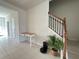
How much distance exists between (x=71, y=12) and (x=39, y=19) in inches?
89.8

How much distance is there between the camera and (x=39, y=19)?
611 centimetres

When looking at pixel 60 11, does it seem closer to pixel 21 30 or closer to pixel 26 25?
pixel 26 25

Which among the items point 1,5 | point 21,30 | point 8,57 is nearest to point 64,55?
point 8,57

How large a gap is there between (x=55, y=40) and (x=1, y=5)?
3.37m

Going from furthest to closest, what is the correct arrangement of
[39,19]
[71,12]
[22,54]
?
[71,12] < [39,19] < [22,54]

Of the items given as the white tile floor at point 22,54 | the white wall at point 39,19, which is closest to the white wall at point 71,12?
the white wall at point 39,19

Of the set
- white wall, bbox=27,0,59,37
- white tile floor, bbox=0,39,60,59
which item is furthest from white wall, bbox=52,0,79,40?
white tile floor, bbox=0,39,60,59

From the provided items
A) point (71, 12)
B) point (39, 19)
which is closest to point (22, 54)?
point (39, 19)

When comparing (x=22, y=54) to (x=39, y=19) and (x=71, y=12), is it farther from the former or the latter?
(x=71, y=12)

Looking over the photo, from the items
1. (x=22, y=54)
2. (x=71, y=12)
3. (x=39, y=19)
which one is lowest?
(x=22, y=54)

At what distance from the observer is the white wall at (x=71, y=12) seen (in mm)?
6457

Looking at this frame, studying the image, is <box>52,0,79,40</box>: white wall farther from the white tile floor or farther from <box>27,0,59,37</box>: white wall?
the white tile floor

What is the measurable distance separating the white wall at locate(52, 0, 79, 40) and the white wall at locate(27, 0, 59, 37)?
1126 millimetres

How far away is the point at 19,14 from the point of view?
7.02 metres
